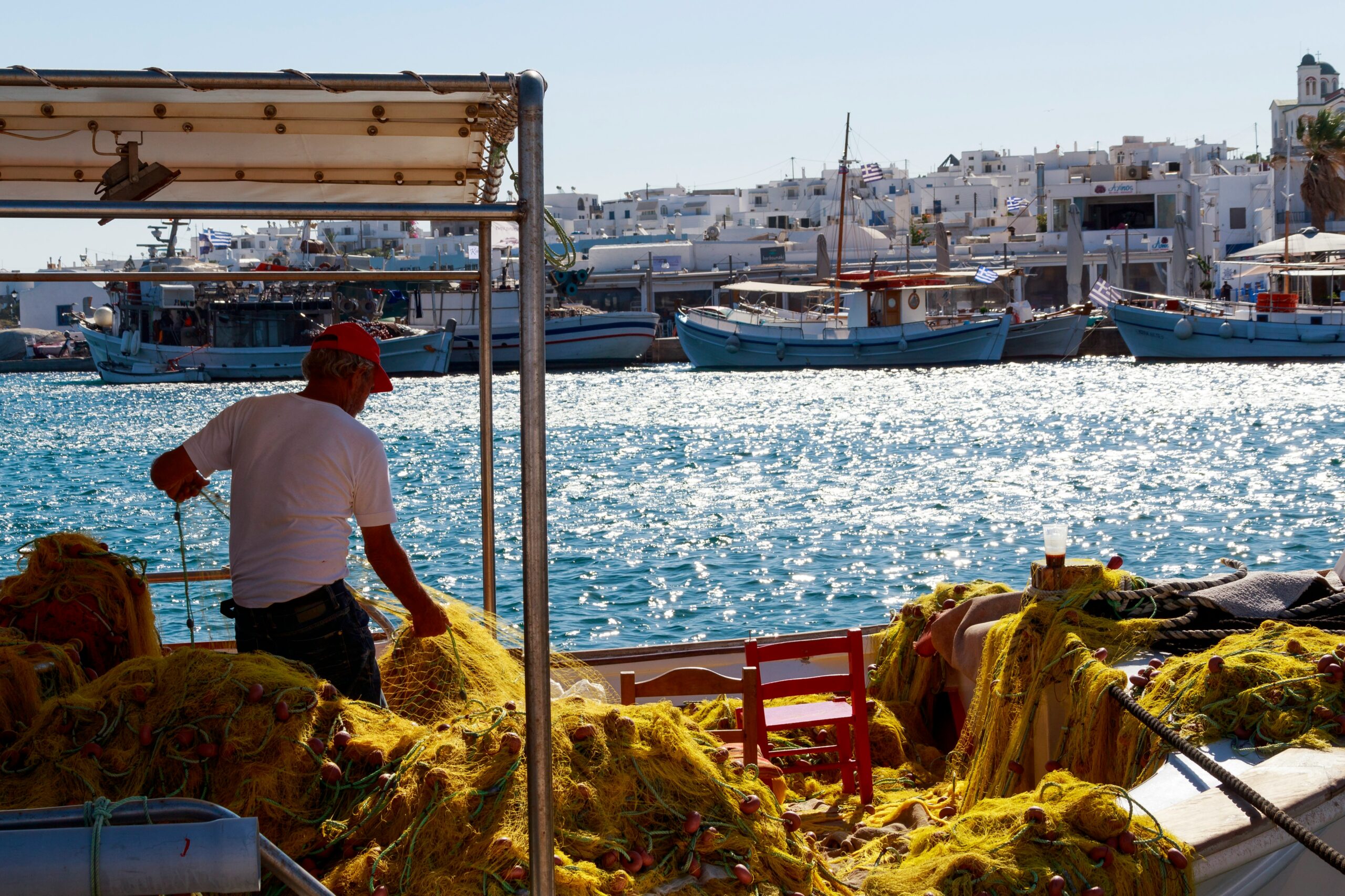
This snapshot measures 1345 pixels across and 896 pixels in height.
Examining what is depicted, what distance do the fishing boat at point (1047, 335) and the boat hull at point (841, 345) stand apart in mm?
1215

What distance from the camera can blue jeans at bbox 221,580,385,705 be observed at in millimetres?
3818

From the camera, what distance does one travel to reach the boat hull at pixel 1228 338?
45.7m

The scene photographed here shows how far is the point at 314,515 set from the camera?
3756 millimetres

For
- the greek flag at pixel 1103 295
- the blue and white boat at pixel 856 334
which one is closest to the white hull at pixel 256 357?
the blue and white boat at pixel 856 334

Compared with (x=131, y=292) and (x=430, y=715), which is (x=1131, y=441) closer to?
(x=430, y=715)

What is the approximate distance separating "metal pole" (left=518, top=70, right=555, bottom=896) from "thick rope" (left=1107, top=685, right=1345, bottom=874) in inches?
77.6

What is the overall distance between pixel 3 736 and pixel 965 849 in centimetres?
251

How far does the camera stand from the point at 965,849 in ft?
11.3

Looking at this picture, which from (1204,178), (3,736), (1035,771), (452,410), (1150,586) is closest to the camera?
(3,736)

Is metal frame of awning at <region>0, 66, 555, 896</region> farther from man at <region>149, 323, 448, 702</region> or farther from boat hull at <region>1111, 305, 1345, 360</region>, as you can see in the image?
boat hull at <region>1111, 305, 1345, 360</region>

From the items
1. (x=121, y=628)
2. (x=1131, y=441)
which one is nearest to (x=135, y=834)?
(x=121, y=628)

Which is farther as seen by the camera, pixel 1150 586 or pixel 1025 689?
pixel 1150 586

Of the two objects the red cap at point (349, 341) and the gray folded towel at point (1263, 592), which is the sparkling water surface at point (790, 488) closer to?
the red cap at point (349, 341)

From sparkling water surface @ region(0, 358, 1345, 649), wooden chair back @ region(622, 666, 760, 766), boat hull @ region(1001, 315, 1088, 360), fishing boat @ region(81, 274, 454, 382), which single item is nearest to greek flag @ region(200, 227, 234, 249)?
fishing boat @ region(81, 274, 454, 382)
